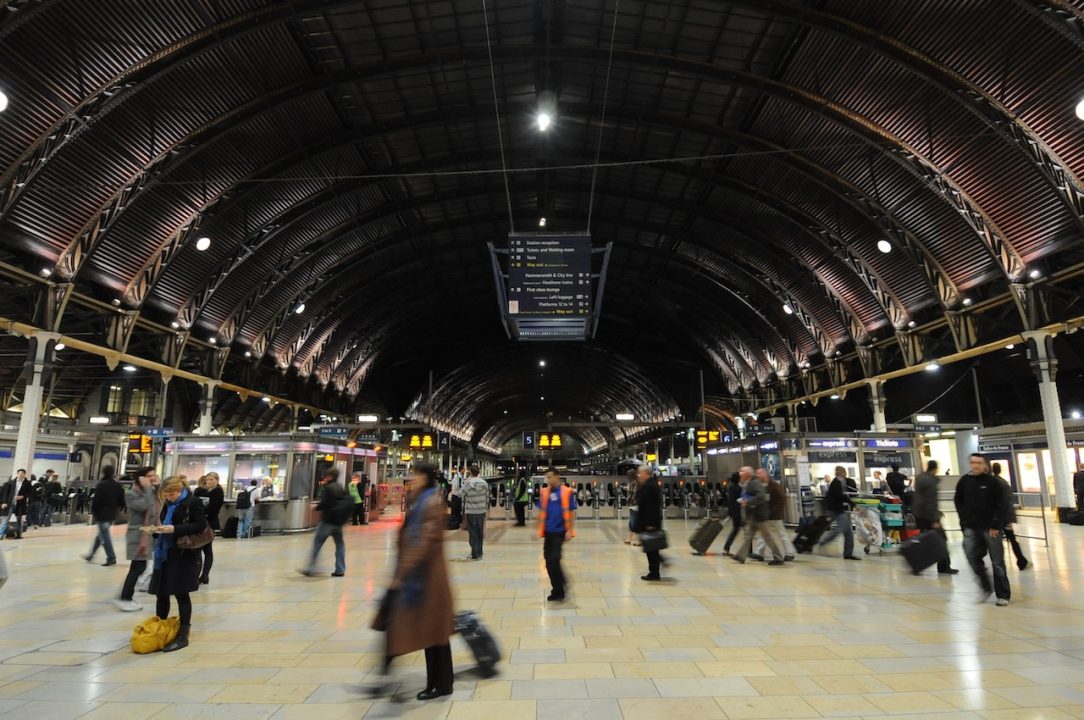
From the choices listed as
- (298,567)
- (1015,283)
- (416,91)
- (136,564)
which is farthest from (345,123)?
(1015,283)

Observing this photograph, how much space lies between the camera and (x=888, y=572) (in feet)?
32.5

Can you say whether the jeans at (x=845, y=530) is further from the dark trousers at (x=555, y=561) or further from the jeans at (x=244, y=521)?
the jeans at (x=244, y=521)

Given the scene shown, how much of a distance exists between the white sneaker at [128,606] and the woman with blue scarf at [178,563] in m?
2.06

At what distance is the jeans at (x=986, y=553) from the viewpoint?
7.32 metres

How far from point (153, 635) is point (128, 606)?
7.60 ft

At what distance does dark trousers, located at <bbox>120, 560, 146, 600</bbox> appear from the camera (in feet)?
24.6

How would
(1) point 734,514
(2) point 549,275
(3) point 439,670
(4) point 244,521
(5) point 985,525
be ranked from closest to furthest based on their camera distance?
(3) point 439,670
(5) point 985,525
(1) point 734,514
(4) point 244,521
(2) point 549,275

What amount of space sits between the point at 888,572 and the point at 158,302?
971 inches

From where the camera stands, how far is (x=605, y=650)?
Result: 560 centimetres

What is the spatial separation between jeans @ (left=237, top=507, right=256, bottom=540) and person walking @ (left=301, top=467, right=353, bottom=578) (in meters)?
7.85

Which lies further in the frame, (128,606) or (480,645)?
(128,606)

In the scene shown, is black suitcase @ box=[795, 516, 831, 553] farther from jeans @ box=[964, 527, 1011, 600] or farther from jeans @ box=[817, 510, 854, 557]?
jeans @ box=[964, 527, 1011, 600]

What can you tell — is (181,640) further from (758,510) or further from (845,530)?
(845,530)

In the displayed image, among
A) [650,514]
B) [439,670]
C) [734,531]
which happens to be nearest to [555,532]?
[650,514]
